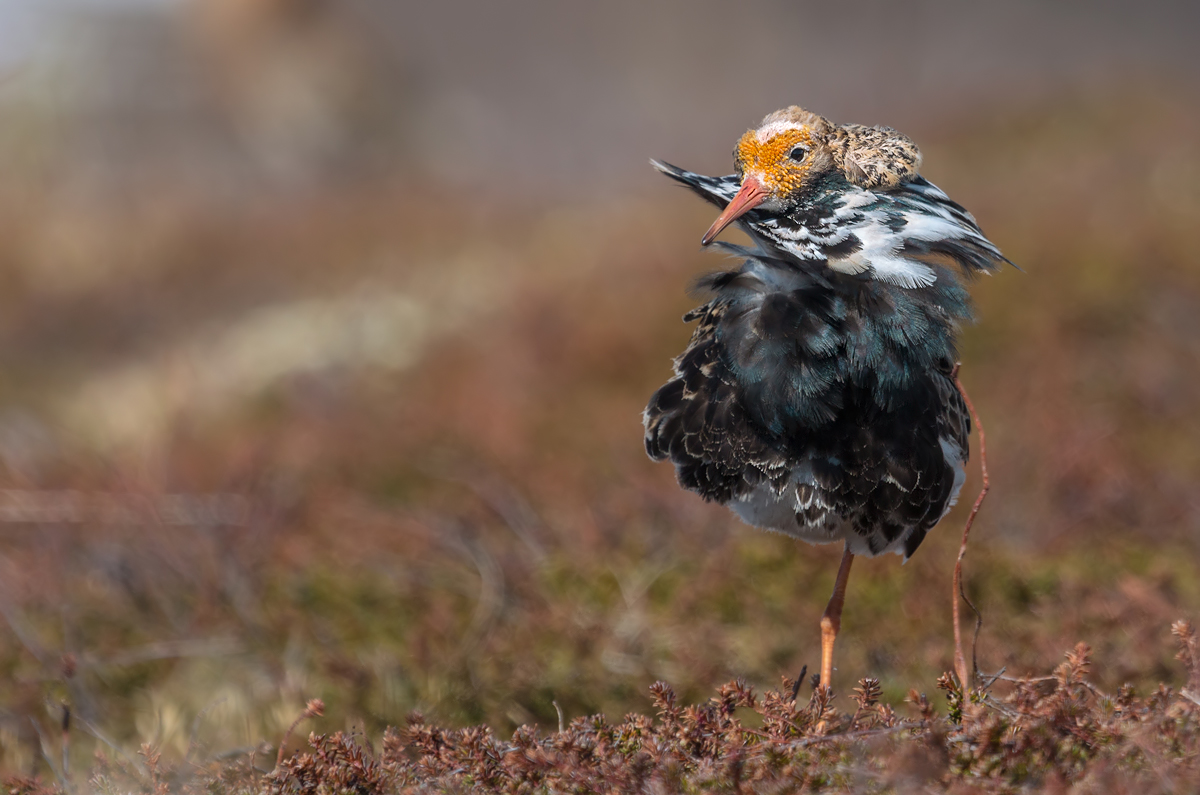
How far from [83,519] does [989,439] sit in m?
5.96

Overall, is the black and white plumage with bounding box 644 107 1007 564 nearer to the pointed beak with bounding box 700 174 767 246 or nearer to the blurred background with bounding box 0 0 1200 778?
the pointed beak with bounding box 700 174 767 246

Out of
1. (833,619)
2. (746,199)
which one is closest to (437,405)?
(833,619)

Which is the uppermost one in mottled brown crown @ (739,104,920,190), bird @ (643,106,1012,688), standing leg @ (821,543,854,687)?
mottled brown crown @ (739,104,920,190)

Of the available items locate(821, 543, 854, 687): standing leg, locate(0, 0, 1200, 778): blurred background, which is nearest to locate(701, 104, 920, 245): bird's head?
locate(0, 0, 1200, 778): blurred background

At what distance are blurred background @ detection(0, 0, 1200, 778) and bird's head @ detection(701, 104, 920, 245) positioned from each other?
0.51 m

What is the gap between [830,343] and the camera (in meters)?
2.96

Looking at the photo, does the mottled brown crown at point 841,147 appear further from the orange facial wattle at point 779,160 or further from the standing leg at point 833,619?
the standing leg at point 833,619

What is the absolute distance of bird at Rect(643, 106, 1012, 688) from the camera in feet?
9.66

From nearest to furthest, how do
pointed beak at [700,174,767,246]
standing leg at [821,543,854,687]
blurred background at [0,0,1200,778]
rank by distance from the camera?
pointed beak at [700,174,767,246] → standing leg at [821,543,854,687] → blurred background at [0,0,1200,778]

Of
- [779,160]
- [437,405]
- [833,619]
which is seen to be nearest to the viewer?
[779,160]

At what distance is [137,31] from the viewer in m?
21.4

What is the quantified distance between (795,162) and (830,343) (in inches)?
21.2

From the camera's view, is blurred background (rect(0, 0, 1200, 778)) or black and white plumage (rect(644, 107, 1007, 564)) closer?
black and white plumage (rect(644, 107, 1007, 564))

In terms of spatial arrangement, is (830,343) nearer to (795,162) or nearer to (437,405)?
(795,162)
